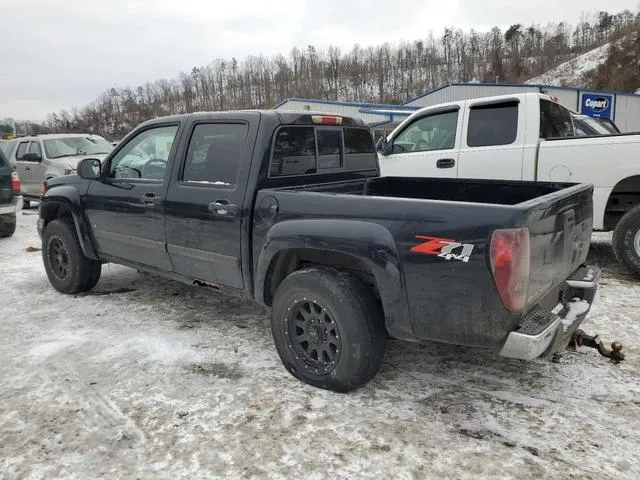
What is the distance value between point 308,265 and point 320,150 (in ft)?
3.47

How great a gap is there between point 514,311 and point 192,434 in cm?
184

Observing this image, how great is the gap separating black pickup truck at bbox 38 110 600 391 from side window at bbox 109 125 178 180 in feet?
0.06

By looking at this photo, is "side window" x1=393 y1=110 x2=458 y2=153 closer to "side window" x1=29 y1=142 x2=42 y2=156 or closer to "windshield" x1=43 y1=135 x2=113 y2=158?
"windshield" x1=43 y1=135 x2=113 y2=158

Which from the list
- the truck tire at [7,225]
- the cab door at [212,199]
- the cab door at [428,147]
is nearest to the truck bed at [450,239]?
the cab door at [212,199]

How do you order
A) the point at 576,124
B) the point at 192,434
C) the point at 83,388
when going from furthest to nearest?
1. the point at 576,124
2. the point at 83,388
3. the point at 192,434

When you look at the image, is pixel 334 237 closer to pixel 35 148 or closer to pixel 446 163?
pixel 446 163

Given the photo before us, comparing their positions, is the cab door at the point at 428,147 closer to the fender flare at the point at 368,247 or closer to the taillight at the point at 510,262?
the fender flare at the point at 368,247

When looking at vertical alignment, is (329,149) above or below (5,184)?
above

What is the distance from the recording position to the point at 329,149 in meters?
4.09

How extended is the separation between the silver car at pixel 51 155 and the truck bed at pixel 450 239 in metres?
10.1

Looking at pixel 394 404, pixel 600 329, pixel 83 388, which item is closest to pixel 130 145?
pixel 83 388

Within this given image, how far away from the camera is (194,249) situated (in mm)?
3846

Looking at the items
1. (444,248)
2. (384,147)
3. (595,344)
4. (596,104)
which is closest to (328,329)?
(444,248)

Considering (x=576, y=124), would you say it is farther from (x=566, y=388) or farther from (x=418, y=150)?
(x=566, y=388)
